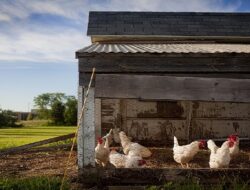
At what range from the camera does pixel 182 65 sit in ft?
23.3

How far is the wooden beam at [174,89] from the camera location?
6.16m

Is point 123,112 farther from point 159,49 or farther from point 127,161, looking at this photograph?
point 127,161

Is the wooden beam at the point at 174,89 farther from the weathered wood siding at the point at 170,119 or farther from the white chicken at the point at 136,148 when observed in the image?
the weathered wood siding at the point at 170,119

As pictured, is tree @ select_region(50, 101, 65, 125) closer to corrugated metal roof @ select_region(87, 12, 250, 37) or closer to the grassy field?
the grassy field

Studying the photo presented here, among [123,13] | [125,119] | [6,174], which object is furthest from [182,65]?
[123,13]

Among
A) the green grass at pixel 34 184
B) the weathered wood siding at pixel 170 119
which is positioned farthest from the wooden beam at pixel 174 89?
the weathered wood siding at pixel 170 119

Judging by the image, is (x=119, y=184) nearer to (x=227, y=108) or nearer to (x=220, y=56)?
(x=220, y=56)

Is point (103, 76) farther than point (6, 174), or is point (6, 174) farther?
point (6, 174)

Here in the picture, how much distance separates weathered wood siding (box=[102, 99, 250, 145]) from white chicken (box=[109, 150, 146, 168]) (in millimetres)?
4760

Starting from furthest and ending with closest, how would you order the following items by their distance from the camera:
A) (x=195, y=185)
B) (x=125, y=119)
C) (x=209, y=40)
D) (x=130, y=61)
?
(x=209, y=40), (x=125, y=119), (x=130, y=61), (x=195, y=185)

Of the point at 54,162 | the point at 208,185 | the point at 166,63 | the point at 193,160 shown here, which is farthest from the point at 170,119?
the point at 208,185

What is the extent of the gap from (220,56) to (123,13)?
33.2 feet

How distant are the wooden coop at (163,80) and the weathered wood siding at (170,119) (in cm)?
3

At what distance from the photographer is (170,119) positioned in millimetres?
12867
